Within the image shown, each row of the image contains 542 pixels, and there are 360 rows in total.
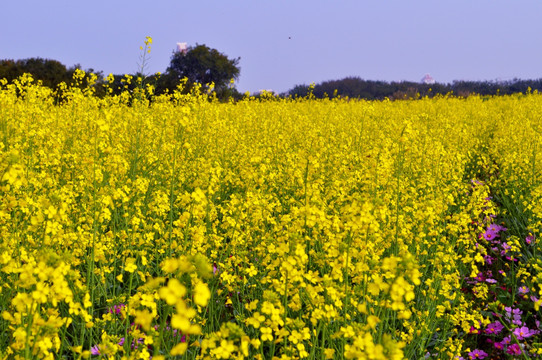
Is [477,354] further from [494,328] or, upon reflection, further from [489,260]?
[489,260]

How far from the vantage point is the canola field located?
1850 mm

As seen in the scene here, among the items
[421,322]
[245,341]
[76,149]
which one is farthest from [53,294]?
[76,149]

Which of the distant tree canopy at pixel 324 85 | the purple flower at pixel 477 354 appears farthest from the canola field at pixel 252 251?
the distant tree canopy at pixel 324 85

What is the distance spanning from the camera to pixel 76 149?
532 centimetres

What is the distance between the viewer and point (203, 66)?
105 ft

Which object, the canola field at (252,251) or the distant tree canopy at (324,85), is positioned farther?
the distant tree canopy at (324,85)

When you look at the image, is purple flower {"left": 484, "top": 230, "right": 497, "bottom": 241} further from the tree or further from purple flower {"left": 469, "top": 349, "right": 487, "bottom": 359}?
the tree

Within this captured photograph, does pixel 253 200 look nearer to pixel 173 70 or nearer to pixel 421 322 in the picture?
pixel 421 322

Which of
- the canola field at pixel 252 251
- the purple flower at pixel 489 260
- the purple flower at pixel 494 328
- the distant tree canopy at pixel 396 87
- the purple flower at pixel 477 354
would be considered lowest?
the purple flower at pixel 477 354

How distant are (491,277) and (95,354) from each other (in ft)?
13.3

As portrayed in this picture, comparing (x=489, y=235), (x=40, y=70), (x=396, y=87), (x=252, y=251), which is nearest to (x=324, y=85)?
(x=396, y=87)

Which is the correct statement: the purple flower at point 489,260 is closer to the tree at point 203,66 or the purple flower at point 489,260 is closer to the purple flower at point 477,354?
the purple flower at point 477,354

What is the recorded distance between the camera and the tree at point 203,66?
3203cm

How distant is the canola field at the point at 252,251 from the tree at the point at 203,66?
24.2 meters
